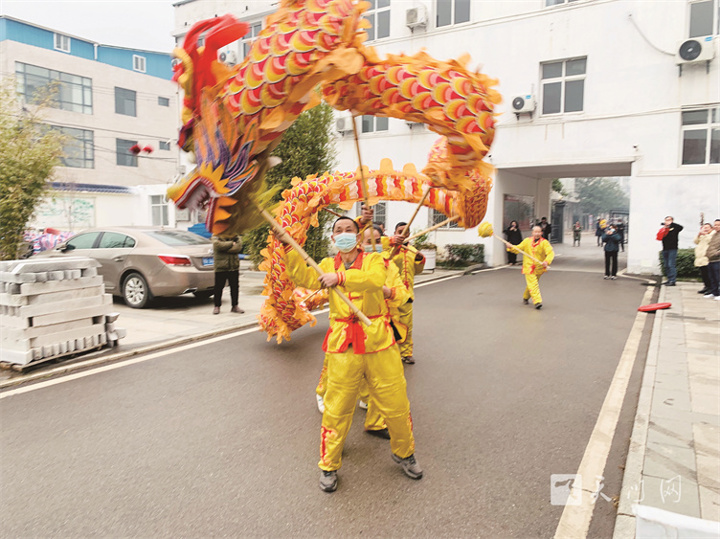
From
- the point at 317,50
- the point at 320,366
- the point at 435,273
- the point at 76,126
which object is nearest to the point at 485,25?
the point at 435,273

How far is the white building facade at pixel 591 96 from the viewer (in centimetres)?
1458

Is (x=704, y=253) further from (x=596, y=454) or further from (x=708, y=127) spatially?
(x=596, y=454)

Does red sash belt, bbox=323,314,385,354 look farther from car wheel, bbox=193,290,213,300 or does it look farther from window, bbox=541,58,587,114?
window, bbox=541,58,587,114

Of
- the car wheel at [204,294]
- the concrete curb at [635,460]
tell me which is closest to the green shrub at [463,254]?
the car wheel at [204,294]

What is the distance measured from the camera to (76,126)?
32.5 metres

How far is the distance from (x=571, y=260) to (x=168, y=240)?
17621 mm

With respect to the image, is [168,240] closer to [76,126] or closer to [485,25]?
[485,25]

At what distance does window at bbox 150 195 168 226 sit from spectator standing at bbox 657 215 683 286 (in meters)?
23.2

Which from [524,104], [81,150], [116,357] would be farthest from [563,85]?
[81,150]

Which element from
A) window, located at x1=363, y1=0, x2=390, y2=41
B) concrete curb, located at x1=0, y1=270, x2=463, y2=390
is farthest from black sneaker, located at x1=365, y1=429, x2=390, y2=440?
window, located at x1=363, y1=0, x2=390, y2=41

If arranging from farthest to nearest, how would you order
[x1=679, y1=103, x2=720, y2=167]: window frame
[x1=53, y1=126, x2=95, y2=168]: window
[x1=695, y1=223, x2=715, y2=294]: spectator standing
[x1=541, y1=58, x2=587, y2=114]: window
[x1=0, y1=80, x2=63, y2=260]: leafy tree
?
1. [x1=53, y1=126, x2=95, y2=168]: window
2. [x1=541, y1=58, x2=587, y2=114]: window
3. [x1=679, y1=103, x2=720, y2=167]: window frame
4. [x1=695, y1=223, x2=715, y2=294]: spectator standing
5. [x1=0, y1=80, x2=63, y2=260]: leafy tree

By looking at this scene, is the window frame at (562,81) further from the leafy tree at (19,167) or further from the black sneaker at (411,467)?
the black sneaker at (411,467)

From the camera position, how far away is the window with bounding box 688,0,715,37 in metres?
14.4

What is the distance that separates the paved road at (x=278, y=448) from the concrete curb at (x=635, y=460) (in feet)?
0.28
